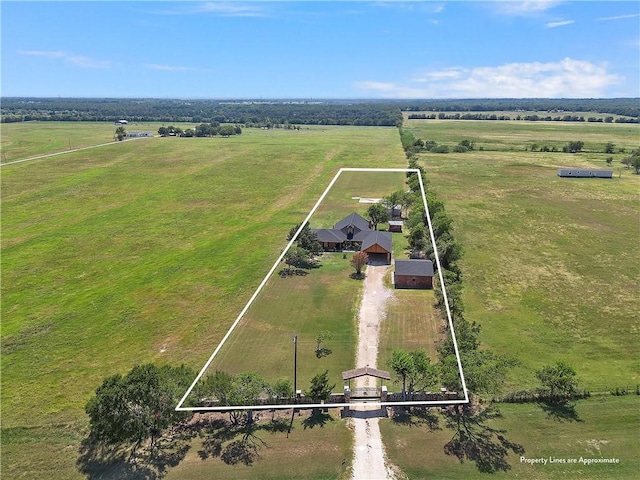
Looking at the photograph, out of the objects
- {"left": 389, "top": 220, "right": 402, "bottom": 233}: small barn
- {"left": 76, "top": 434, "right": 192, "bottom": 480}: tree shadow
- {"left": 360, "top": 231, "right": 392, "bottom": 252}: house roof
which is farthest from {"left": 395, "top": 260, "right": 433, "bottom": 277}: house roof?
{"left": 76, "top": 434, "right": 192, "bottom": 480}: tree shadow

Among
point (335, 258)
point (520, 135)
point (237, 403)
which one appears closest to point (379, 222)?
point (335, 258)

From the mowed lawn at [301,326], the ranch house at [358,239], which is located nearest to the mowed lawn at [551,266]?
the ranch house at [358,239]

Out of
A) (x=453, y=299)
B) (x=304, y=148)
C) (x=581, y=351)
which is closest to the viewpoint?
(x=581, y=351)

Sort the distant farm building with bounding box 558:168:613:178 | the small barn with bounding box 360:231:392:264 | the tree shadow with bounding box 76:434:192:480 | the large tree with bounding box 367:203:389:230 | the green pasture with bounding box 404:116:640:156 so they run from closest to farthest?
1. the tree shadow with bounding box 76:434:192:480
2. the small barn with bounding box 360:231:392:264
3. the large tree with bounding box 367:203:389:230
4. the distant farm building with bounding box 558:168:613:178
5. the green pasture with bounding box 404:116:640:156

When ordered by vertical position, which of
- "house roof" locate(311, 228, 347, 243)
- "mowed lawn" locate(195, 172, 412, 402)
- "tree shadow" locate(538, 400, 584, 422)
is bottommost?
"tree shadow" locate(538, 400, 584, 422)

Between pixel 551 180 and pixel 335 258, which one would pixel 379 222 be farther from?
pixel 551 180

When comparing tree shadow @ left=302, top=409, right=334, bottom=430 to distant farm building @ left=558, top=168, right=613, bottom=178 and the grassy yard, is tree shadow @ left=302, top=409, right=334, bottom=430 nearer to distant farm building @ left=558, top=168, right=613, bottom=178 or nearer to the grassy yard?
the grassy yard
